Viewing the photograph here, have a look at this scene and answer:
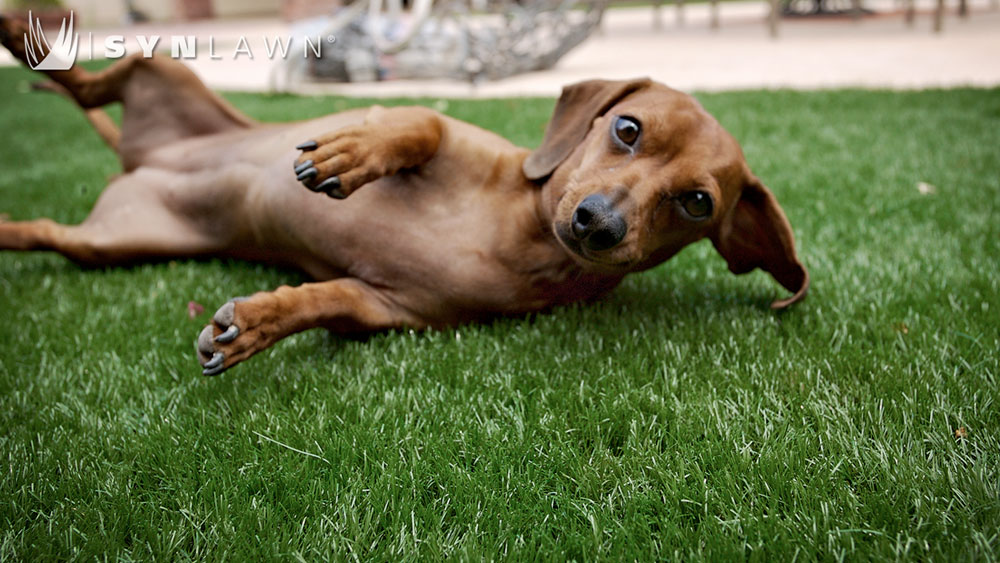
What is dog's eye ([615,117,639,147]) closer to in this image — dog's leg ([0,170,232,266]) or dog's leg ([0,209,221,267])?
dog's leg ([0,170,232,266])

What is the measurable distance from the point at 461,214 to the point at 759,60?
8.55 metres

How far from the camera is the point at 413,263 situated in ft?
7.44

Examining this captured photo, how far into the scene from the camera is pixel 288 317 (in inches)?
78.3

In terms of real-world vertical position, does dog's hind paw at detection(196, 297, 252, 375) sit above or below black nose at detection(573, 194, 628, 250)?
below

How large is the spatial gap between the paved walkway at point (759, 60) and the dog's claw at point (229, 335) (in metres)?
6.02

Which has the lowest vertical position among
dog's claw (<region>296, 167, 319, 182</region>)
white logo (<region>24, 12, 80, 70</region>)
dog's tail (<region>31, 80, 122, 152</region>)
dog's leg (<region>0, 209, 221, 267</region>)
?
dog's leg (<region>0, 209, 221, 267</region>)

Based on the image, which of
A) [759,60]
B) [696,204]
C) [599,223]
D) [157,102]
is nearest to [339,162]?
[599,223]

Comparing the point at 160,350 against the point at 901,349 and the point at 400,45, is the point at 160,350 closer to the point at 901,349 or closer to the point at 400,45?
the point at 901,349

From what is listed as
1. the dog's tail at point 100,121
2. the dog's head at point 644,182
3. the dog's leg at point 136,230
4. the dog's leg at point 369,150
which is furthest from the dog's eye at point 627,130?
the dog's tail at point 100,121

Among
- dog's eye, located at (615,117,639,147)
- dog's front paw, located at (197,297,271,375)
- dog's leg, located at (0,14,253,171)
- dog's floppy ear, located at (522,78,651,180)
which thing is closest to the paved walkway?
dog's leg, located at (0,14,253,171)

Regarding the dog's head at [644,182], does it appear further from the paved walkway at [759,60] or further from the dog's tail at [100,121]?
the paved walkway at [759,60]

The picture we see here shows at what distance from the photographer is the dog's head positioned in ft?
6.50

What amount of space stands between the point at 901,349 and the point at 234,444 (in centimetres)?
187

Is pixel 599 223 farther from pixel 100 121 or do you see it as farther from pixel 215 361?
pixel 100 121
